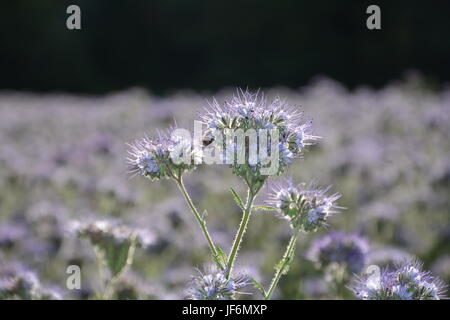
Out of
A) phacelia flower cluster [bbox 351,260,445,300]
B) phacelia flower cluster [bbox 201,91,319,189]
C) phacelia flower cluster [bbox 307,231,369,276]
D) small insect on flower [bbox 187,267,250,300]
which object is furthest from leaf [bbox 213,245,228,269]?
phacelia flower cluster [bbox 307,231,369,276]

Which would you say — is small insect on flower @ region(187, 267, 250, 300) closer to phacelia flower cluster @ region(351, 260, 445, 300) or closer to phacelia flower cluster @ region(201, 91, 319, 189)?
phacelia flower cluster @ region(201, 91, 319, 189)

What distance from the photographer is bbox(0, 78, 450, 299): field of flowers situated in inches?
171

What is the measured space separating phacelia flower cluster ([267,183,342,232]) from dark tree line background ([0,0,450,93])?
2394 cm

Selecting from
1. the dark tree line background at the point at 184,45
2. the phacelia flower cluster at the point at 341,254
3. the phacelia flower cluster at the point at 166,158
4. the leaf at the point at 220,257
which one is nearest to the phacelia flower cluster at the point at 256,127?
the phacelia flower cluster at the point at 166,158

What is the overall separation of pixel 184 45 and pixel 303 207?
90.5 feet

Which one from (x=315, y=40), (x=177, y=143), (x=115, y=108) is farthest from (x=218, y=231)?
(x=315, y=40)

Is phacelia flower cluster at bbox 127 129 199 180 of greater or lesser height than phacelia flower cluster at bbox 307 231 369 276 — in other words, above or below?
above

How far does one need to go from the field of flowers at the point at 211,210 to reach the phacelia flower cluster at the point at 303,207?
114 centimetres

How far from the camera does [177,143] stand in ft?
9.72

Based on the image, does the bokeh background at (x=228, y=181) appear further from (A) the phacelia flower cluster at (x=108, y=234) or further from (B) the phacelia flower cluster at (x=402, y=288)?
(B) the phacelia flower cluster at (x=402, y=288)

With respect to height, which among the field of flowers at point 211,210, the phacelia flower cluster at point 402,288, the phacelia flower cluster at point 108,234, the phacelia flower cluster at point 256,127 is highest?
the phacelia flower cluster at point 256,127

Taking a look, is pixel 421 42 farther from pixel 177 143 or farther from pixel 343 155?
pixel 177 143

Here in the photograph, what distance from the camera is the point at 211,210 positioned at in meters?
8.04

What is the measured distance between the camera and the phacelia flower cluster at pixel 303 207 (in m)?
2.87
